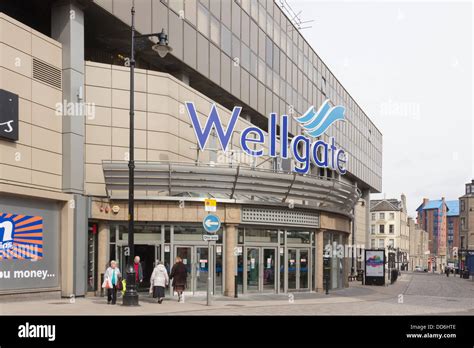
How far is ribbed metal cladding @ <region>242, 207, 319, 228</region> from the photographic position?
2805cm

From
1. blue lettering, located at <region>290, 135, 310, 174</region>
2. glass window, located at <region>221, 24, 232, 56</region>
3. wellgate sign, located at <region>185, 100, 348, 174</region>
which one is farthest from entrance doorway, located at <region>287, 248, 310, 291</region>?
glass window, located at <region>221, 24, 232, 56</region>

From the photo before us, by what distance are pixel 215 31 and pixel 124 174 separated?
570 inches

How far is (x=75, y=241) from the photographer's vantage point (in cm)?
2533

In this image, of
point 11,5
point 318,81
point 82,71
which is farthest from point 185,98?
point 318,81

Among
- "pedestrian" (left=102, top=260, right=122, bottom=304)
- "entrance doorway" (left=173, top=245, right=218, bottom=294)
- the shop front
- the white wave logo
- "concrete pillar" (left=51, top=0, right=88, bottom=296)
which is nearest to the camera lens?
"pedestrian" (left=102, top=260, right=122, bottom=304)

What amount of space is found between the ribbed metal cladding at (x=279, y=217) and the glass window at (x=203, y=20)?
12.6 m

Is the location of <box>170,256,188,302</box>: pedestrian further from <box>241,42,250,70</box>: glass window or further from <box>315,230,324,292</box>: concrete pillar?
<box>241,42,250,70</box>: glass window

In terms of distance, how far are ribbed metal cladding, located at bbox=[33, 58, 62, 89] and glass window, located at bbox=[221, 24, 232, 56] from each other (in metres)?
14.7

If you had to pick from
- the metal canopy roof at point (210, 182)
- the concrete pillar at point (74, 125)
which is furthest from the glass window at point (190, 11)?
the metal canopy roof at point (210, 182)

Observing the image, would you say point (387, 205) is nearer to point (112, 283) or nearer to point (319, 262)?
point (319, 262)

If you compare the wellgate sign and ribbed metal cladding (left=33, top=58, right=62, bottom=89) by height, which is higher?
ribbed metal cladding (left=33, top=58, right=62, bottom=89)

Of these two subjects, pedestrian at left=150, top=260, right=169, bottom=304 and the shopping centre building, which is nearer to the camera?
pedestrian at left=150, top=260, right=169, bottom=304

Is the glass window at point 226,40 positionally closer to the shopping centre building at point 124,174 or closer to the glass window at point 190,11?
the shopping centre building at point 124,174
